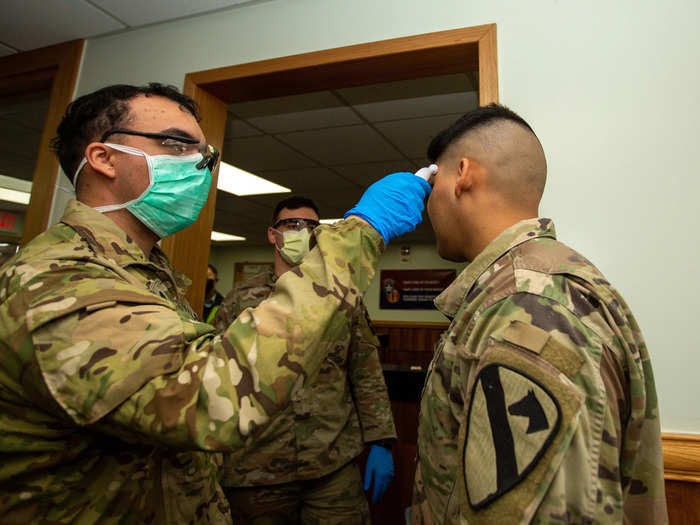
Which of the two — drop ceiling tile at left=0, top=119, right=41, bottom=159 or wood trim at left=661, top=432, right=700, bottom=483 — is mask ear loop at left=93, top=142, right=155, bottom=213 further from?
drop ceiling tile at left=0, top=119, right=41, bottom=159

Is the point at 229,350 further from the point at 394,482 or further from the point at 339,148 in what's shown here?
the point at 339,148

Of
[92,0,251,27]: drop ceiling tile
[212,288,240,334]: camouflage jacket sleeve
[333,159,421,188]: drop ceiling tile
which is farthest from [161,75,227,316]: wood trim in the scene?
[333,159,421,188]: drop ceiling tile

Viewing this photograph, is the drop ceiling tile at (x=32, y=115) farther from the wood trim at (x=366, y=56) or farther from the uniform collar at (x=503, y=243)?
the uniform collar at (x=503, y=243)

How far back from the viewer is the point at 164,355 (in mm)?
666

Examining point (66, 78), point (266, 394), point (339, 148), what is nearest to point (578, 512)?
point (266, 394)

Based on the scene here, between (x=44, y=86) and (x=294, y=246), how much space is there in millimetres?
1809

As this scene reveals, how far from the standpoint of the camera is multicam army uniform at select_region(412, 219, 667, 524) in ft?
1.98

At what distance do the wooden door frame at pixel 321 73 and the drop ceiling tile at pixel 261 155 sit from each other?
1771 mm

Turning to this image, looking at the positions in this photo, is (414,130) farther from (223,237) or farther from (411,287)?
(223,237)

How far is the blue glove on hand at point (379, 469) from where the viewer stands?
6.10 feet

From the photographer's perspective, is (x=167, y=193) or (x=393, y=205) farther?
(x=167, y=193)

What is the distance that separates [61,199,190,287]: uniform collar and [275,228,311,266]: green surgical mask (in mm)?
1088

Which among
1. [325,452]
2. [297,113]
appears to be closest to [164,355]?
[325,452]

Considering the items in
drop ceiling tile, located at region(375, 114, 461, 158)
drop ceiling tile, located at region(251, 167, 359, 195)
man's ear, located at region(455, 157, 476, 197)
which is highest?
drop ceiling tile, located at region(251, 167, 359, 195)
